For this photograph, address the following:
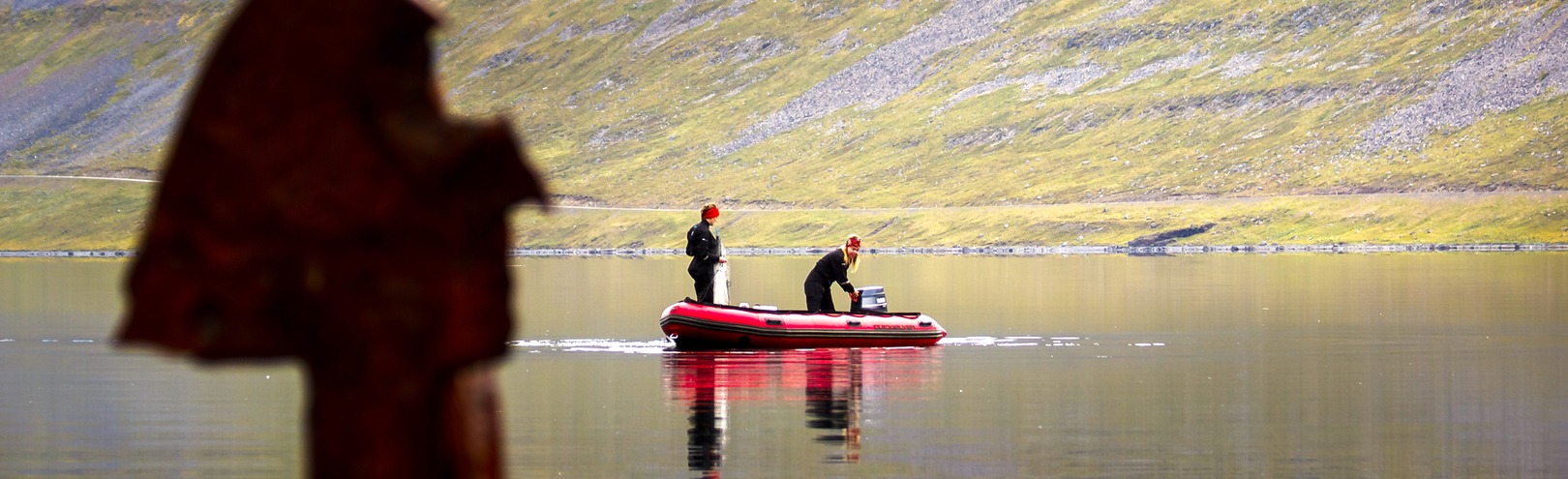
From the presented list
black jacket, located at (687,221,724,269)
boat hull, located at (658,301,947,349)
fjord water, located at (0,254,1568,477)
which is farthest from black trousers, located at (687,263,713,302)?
fjord water, located at (0,254,1568,477)

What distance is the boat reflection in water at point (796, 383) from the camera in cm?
2800

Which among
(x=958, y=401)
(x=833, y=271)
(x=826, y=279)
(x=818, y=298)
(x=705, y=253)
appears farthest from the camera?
(x=818, y=298)

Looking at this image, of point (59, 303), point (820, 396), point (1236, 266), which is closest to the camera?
point (820, 396)

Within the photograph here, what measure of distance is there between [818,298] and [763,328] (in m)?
2.98

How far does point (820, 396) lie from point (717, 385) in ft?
10.3

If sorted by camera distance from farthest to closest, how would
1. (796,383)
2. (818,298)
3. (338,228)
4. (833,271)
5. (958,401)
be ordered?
(818,298) → (833,271) → (796,383) → (958,401) → (338,228)

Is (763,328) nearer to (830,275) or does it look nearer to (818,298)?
(830,275)

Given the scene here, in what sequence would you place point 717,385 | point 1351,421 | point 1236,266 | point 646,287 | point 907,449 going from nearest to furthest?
point 907,449, point 1351,421, point 717,385, point 646,287, point 1236,266

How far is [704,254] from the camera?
4397cm

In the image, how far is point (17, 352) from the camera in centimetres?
4950

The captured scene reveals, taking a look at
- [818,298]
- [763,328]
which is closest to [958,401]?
[763,328]

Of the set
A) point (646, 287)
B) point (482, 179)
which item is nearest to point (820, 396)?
point (482, 179)

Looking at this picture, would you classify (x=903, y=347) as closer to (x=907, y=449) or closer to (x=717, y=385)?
(x=717, y=385)

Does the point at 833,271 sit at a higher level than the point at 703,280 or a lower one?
higher
